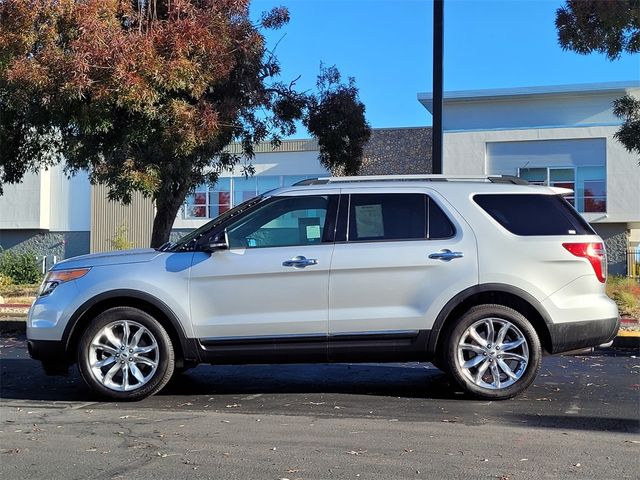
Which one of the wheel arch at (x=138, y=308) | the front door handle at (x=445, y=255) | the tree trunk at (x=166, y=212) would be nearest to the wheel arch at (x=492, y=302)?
the front door handle at (x=445, y=255)

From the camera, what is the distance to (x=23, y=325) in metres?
12.1

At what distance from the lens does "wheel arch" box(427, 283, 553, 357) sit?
624 centimetres

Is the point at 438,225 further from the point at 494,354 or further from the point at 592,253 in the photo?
the point at 592,253

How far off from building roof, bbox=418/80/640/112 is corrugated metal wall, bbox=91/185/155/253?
11.6m

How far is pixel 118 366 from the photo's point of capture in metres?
6.33

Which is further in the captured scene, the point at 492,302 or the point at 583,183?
the point at 583,183

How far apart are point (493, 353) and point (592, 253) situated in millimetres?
1261

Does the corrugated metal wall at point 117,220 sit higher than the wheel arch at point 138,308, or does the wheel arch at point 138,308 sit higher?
the corrugated metal wall at point 117,220

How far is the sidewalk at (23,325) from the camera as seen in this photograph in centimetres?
992

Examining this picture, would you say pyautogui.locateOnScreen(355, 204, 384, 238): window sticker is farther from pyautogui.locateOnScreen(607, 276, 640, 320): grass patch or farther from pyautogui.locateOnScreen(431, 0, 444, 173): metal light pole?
pyautogui.locateOnScreen(607, 276, 640, 320): grass patch

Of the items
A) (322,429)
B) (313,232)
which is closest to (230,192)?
(313,232)

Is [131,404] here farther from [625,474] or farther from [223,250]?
[625,474]

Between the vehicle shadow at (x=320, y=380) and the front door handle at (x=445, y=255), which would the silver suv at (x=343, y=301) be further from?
the vehicle shadow at (x=320, y=380)

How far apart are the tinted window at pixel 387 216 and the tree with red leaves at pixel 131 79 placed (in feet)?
13.8
